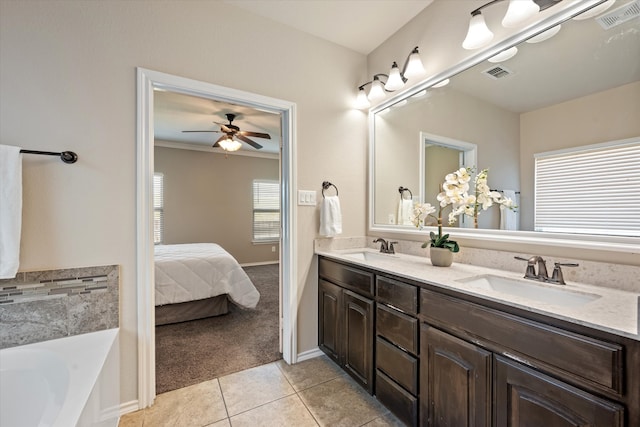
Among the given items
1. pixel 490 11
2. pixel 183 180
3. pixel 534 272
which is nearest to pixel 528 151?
pixel 534 272

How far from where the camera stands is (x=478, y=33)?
1.48m

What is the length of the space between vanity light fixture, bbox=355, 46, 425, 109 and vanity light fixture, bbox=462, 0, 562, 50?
390 millimetres

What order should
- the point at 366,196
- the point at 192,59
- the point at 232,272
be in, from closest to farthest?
the point at 192,59 < the point at 366,196 < the point at 232,272

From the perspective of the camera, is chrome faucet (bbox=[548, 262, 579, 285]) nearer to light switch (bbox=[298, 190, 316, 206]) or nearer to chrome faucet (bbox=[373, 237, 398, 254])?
chrome faucet (bbox=[373, 237, 398, 254])

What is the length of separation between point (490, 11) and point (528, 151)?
2.77 ft

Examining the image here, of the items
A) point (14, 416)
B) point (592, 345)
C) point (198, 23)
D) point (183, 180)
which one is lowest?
point (14, 416)

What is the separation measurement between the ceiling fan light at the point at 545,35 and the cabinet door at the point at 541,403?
153 cm

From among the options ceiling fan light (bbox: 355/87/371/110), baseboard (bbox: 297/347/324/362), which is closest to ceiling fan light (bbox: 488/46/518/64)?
ceiling fan light (bbox: 355/87/371/110)

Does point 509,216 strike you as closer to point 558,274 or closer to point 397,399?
point 558,274

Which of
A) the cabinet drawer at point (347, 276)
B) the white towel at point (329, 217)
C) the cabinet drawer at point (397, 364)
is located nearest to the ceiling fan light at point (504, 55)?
the white towel at point (329, 217)

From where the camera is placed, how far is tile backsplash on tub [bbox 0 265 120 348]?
4.49 feet

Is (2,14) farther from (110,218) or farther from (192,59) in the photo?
(110,218)

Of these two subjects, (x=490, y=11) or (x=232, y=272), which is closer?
(x=490, y=11)

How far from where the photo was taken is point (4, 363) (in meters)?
1.28
